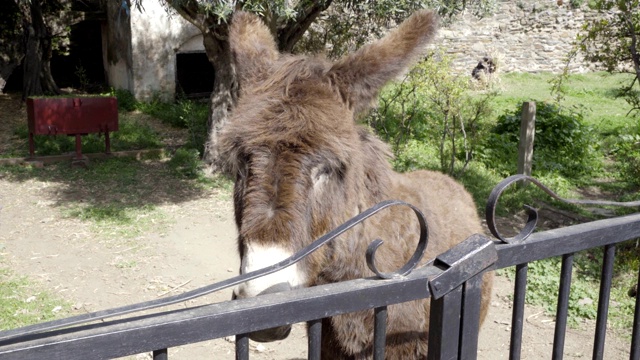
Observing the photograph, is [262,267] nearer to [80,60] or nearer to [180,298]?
[180,298]

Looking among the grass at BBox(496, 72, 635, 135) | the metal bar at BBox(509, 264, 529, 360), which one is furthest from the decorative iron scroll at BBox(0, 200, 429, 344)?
the grass at BBox(496, 72, 635, 135)

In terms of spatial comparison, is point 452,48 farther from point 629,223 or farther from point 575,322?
point 629,223

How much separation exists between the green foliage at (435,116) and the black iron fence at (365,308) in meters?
5.59

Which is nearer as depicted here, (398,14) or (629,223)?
(629,223)

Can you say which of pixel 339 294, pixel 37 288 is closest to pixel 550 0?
pixel 37 288

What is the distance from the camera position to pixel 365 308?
1543 mm

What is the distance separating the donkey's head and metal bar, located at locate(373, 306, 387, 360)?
1.48 ft

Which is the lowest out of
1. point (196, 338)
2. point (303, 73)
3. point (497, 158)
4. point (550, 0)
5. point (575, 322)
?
point (575, 322)

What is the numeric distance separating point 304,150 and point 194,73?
48.4 feet

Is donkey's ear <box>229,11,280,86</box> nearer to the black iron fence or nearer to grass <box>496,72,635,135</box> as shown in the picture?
the black iron fence

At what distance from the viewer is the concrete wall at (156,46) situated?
1398 centimetres

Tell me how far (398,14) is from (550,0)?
12.2 m

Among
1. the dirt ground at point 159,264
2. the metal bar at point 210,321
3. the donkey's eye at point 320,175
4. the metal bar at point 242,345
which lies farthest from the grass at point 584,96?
the metal bar at point 242,345

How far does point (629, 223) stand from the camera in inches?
80.9
